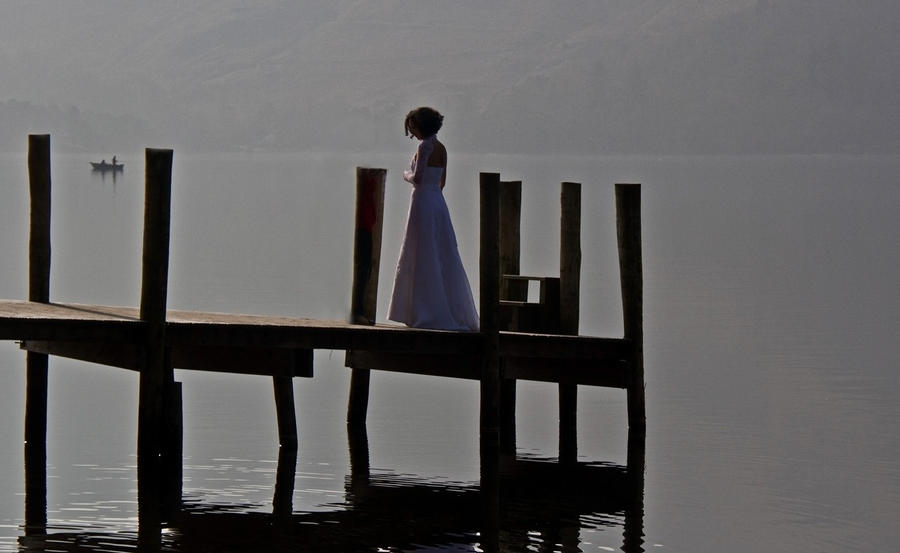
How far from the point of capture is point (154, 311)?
14.6 m

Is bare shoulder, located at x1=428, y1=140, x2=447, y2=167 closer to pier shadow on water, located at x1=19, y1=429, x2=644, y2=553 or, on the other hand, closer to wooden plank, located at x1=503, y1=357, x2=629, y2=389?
wooden plank, located at x1=503, y1=357, x2=629, y2=389

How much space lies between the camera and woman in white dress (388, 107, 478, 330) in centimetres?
1620

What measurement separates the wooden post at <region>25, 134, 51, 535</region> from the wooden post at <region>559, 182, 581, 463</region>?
522 centimetres

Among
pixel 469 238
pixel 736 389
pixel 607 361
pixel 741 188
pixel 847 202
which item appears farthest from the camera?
pixel 741 188

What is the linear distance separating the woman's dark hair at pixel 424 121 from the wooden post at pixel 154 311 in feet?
7.49

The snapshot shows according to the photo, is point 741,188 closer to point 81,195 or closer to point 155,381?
point 81,195

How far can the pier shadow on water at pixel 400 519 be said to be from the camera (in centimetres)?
1399

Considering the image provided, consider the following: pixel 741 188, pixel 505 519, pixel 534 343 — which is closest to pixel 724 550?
pixel 505 519

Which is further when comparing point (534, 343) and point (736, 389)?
point (736, 389)

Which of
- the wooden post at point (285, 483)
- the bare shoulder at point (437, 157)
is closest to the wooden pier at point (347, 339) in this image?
the wooden post at point (285, 483)

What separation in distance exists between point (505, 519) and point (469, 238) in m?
46.1

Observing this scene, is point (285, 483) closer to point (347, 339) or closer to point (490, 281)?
point (347, 339)

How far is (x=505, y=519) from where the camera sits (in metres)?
15.2

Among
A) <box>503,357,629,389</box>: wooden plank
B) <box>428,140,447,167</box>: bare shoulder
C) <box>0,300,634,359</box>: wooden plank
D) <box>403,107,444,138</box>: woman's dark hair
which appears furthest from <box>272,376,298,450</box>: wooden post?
<box>403,107,444,138</box>: woman's dark hair
